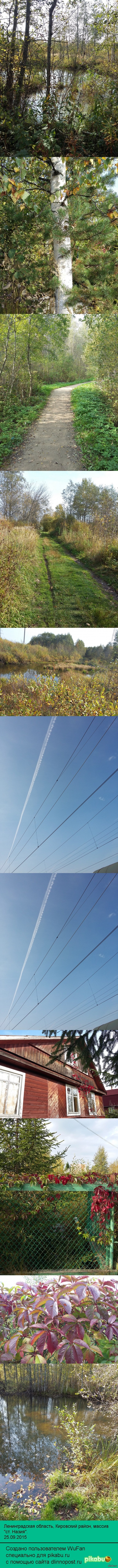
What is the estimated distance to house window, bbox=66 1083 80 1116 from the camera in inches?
213

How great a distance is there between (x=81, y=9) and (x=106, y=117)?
30.2 inches

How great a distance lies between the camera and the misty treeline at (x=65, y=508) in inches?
239

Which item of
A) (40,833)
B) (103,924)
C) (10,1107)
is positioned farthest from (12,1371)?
(40,833)

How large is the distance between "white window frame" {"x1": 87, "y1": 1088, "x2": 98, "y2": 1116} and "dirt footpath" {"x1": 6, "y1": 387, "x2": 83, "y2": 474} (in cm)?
420

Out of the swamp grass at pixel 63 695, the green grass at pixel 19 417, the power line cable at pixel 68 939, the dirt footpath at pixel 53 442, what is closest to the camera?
the power line cable at pixel 68 939

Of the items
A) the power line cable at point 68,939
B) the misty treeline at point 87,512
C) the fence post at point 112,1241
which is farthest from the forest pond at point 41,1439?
the misty treeline at point 87,512

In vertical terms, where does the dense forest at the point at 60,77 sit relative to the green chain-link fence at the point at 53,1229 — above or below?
above

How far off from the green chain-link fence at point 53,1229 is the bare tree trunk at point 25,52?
755cm

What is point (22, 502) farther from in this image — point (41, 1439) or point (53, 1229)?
point (41, 1439)

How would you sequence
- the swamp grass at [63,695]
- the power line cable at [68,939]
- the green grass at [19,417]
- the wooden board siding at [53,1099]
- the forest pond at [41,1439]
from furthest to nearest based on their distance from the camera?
1. the green grass at [19,417]
2. the swamp grass at [63,695]
3. the power line cable at [68,939]
4. the wooden board siding at [53,1099]
5. the forest pond at [41,1439]

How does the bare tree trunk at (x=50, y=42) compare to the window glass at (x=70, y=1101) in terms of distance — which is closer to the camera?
the window glass at (x=70, y=1101)

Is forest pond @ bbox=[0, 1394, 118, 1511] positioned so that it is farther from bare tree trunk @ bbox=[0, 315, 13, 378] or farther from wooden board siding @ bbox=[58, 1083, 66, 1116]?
bare tree trunk @ bbox=[0, 315, 13, 378]

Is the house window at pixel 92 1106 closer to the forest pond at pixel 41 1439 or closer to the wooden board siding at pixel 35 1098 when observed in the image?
the wooden board siding at pixel 35 1098

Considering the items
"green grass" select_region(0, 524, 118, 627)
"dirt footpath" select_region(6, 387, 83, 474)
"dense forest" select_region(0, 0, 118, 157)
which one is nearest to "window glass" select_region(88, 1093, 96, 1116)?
"green grass" select_region(0, 524, 118, 627)
